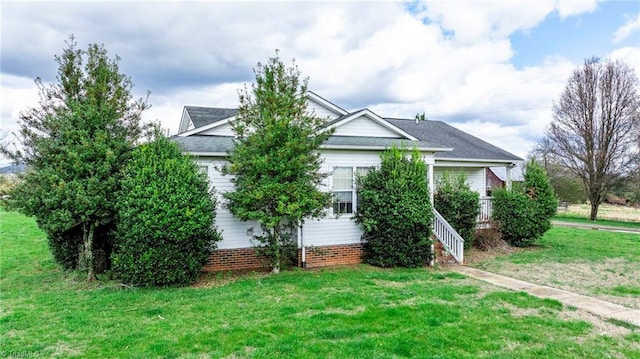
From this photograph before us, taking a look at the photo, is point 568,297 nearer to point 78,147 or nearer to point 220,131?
point 220,131

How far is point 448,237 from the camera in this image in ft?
37.0

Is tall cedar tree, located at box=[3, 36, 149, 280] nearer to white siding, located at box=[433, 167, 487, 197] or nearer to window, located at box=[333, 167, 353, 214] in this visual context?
window, located at box=[333, 167, 353, 214]

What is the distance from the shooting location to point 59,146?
314 inches

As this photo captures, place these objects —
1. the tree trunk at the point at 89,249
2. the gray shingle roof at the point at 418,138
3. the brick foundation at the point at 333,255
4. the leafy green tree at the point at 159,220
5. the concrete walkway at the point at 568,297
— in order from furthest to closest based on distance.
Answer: the gray shingle roof at the point at 418,138, the brick foundation at the point at 333,255, the tree trunk at the point at 89,249, the leafy green tree at the point at 159,220, the concrete walkway at the point at 568,297

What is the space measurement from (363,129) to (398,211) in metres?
3.20

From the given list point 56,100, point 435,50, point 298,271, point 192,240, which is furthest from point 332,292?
point 435,50

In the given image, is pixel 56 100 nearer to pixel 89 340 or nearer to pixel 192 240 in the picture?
pixel 192 240

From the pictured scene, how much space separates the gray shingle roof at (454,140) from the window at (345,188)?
15.8ft

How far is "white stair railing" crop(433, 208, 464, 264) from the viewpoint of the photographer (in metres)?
10.9

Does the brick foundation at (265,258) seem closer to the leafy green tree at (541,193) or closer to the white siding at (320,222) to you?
the white siding at (320,222)

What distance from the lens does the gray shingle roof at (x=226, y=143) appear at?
972 centimetres

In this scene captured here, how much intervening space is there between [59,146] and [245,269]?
4.99 m

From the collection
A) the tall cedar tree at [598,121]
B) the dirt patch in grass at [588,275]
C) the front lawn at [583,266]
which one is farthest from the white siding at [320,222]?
the tall cedar tree at [598,121]

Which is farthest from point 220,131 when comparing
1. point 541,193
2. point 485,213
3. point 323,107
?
point 541,193
